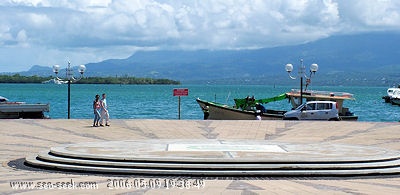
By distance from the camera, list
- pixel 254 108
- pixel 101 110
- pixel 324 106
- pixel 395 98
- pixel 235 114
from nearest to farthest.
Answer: pixel 101 110 < pixel 324 106 < pixel 235 114 < pixel 254 108 < pixel 395 98

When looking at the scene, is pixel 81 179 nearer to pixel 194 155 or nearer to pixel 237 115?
pixel 194 155

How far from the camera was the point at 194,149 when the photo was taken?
19.3m

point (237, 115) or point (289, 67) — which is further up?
point (289, 67)

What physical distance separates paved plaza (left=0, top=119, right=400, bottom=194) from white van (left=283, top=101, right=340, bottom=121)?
21.3 feet

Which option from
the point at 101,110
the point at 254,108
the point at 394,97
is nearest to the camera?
the point at 101,110

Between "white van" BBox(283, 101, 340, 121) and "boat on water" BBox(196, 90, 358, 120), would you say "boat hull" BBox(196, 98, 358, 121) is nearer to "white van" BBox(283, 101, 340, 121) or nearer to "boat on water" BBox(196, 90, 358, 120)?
"boat on water" BBox(196, 90, 358, 120)

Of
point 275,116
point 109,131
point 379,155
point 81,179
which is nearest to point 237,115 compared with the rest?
point 275,116

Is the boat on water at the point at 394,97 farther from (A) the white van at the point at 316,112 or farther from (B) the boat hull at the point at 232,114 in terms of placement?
(A) the white van at the point at 316,112

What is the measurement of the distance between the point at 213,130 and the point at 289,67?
14.0 metres

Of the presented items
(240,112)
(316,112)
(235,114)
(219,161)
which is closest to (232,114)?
(235,114)

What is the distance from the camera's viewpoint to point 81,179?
50.8ft

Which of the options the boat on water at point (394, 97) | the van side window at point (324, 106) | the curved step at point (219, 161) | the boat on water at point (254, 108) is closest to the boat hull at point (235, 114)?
the boat on water at point (254, 108)

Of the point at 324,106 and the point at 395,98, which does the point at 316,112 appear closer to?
the point at 324,106

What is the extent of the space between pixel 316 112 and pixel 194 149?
19856 millimetres
